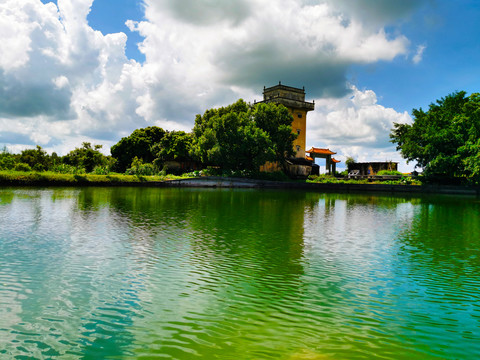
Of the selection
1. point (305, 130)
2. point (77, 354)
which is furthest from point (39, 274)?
point (305, 130)

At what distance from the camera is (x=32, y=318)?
5.97m

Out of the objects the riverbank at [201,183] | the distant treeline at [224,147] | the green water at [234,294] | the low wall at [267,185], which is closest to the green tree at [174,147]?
the distant treeline at [224,147]

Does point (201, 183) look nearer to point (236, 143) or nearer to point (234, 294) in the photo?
point (236, 143)

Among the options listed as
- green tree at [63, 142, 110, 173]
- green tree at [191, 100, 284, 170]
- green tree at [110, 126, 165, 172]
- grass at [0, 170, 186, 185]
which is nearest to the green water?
grass at [0, 170, 186, 185]

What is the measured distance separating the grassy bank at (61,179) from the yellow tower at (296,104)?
2675 cm

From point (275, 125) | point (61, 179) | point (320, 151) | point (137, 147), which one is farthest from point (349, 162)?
point (61, 179)

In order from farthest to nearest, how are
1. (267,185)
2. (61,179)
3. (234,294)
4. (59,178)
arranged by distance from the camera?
(267,185), (61,179), (59,178), (234,294)

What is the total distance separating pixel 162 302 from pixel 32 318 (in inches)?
83.0

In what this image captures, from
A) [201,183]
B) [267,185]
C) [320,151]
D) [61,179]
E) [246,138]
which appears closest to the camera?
[61,179]

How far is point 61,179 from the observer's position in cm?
Answer: 4297

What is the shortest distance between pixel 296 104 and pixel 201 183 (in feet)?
78.3

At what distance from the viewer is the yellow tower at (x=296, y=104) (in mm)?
63950

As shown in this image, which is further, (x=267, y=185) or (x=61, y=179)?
(x=267, y=185)

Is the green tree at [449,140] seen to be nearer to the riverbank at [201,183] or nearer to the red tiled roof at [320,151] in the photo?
the riverbank at [201,183]
